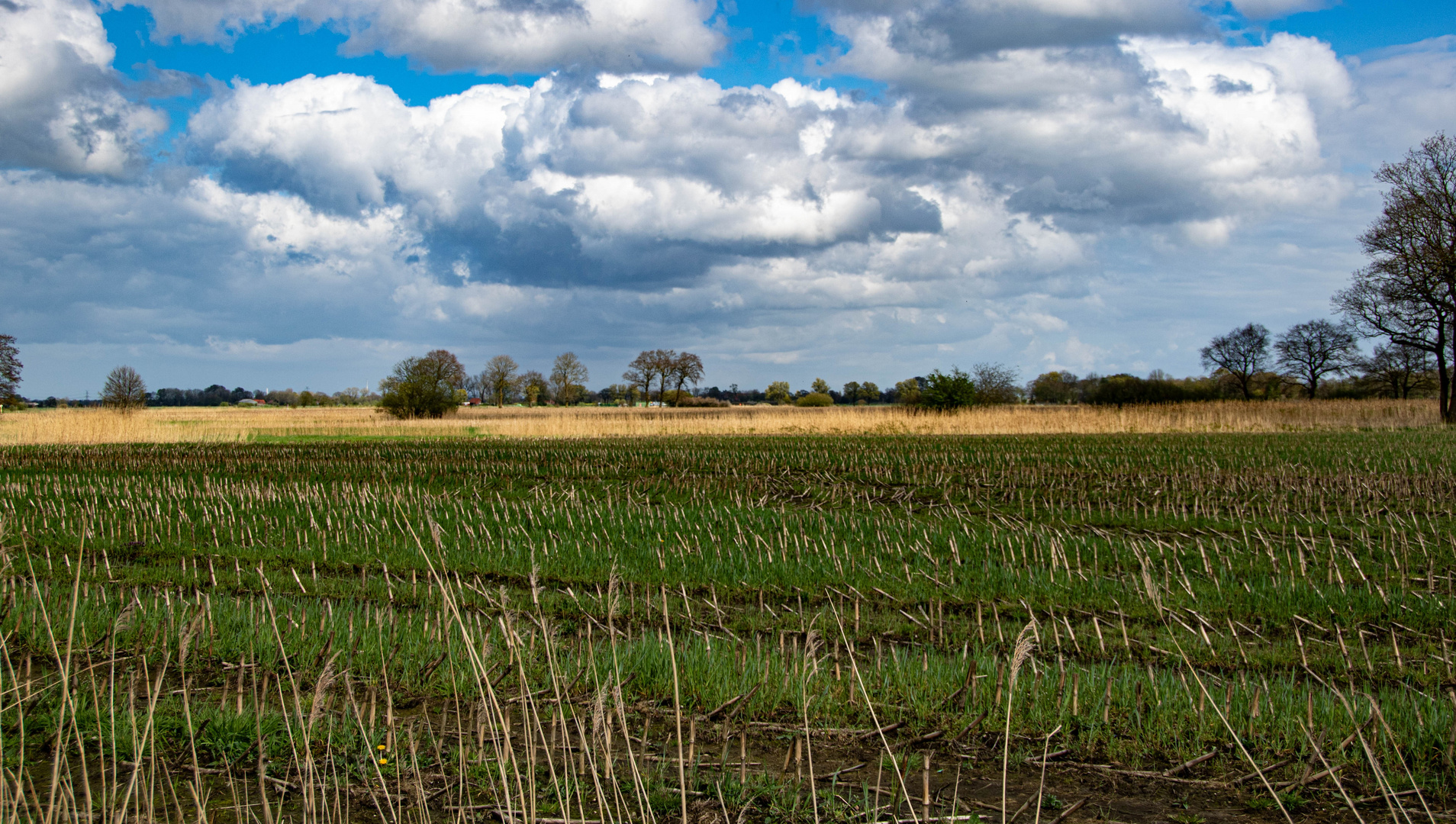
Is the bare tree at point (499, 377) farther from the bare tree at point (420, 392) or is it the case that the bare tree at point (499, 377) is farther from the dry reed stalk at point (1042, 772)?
the dry reed stalk at point (1042, 772)

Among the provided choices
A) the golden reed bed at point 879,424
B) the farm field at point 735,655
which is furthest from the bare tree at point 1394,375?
the farm field at point 735,655

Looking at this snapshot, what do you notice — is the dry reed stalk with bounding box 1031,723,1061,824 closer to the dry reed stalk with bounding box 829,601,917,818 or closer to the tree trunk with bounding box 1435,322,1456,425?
the dry reed stalk with bounding box 829,601,917,818

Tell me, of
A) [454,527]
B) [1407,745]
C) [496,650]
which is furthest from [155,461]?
[1407,745]

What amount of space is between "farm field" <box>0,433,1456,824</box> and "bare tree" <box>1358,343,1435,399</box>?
69793 millimetres

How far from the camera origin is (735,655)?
5605 millimetres

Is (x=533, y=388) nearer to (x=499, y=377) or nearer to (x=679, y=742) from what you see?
(x=499, y=377)

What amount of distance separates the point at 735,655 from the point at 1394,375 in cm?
8925

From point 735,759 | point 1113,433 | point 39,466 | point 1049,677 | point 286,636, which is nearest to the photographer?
point 735,759

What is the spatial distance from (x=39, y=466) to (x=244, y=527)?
58.1 ft

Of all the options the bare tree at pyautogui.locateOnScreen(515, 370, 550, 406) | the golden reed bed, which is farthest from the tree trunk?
the bare tree at pyautogui.locateOnScreen(515, 370, 550, 406)

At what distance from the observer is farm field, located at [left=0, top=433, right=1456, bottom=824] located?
3773 mm

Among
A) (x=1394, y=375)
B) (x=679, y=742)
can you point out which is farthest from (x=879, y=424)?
(x=1394, y=375)

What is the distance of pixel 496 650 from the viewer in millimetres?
5762

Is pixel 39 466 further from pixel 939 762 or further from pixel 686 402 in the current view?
pixel 686 402
